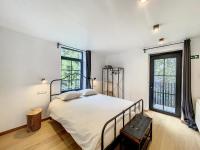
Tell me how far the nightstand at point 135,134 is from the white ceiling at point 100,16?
1.92 meters

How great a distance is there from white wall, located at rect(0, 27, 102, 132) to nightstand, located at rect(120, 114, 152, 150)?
2461 mm

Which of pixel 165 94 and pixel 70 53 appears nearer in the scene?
pixel 165 94

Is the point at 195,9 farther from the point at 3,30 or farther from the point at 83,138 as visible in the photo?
the point at 3,30

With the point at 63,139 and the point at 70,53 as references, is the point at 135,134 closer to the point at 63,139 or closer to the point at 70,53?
the point at 63,139

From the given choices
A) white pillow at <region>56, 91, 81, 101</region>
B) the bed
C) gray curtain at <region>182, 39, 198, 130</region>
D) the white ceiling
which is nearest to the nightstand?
the bed

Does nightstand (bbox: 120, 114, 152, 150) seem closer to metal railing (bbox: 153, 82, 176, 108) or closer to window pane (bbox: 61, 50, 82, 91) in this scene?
metal railing (bbox: 153, 82, 176, 108)

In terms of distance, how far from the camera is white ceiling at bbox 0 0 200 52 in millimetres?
1482

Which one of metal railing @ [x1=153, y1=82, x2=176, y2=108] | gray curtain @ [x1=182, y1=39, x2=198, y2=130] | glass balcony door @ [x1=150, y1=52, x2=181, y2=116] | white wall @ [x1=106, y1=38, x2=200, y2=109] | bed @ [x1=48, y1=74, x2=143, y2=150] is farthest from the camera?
white wall @ [x1=106, y1=38, x2=200, y2=109]

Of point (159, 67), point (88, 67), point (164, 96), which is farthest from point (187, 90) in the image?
point (88, 67)

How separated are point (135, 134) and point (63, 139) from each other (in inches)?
59.9

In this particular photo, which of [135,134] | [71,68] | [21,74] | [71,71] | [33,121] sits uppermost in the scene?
[71,68]

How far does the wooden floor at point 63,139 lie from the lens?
1.95 metres

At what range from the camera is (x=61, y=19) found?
1913mm

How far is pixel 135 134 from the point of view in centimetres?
155
